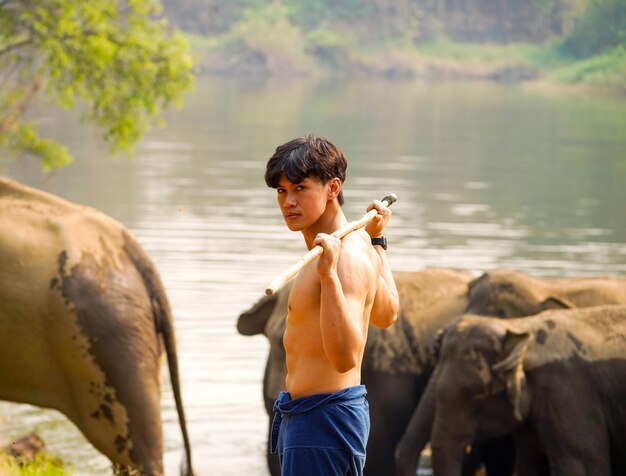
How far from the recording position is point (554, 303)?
34.6ft

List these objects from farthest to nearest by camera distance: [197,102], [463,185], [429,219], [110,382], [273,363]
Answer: [197,102] → [463,185] → [429,219] → [273,363] → [110,382]

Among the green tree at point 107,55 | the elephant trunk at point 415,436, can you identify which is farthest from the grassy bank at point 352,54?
the elephant trunk at point 415,436

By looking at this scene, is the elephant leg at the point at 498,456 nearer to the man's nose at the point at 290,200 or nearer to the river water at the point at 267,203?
the river water at the point at 267,203

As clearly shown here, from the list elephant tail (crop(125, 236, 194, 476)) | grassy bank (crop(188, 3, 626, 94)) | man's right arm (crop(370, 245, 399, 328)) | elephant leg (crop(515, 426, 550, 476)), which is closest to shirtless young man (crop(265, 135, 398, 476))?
man's right arm (crop(370, 245, 399, 328))

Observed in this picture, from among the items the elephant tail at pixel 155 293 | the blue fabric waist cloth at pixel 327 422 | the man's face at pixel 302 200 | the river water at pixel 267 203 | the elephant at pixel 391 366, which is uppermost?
the man's face at pixel 302 200

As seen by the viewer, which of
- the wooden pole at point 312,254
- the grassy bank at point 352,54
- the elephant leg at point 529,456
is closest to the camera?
the wooden pole at point 312,254

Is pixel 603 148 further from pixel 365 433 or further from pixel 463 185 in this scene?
pixel 365 433

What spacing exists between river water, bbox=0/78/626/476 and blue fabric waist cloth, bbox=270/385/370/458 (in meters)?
6.10

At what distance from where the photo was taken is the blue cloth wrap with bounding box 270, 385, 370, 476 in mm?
5000

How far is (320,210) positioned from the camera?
5105 millimetres

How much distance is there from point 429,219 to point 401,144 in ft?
61.5

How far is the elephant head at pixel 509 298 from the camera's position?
34.4ft

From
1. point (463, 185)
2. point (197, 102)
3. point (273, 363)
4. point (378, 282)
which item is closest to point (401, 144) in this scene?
point (463, 185)

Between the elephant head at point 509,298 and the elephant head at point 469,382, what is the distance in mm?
1109
